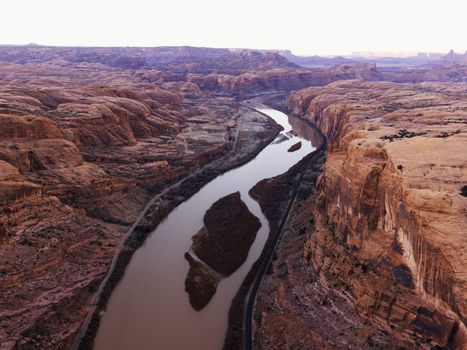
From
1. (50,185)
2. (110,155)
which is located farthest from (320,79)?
(50,185)

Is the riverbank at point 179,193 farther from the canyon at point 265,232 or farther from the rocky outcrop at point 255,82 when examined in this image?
the rocky outcrop at point 255,82

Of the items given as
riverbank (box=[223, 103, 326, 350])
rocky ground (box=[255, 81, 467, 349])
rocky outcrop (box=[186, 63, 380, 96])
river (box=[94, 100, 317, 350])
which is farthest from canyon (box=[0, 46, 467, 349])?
rocky outcrop (box=[186, 63, 380, 96])

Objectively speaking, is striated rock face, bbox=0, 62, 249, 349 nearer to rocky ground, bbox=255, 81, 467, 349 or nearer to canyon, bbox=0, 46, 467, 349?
canyon, bbox=0, 46, 467, 349

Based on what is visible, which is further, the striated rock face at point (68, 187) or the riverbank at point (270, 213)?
the striated rock face at point (68, 187)

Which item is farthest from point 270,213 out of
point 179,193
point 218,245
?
point 179,193

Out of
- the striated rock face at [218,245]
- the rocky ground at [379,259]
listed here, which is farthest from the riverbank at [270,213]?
the striated rock face at [218,245]

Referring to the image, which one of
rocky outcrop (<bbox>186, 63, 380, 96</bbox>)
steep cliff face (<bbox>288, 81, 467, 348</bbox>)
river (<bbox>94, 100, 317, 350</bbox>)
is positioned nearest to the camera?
steep cliff face (<bbox>288, 81, 467, 348</bbox>)
